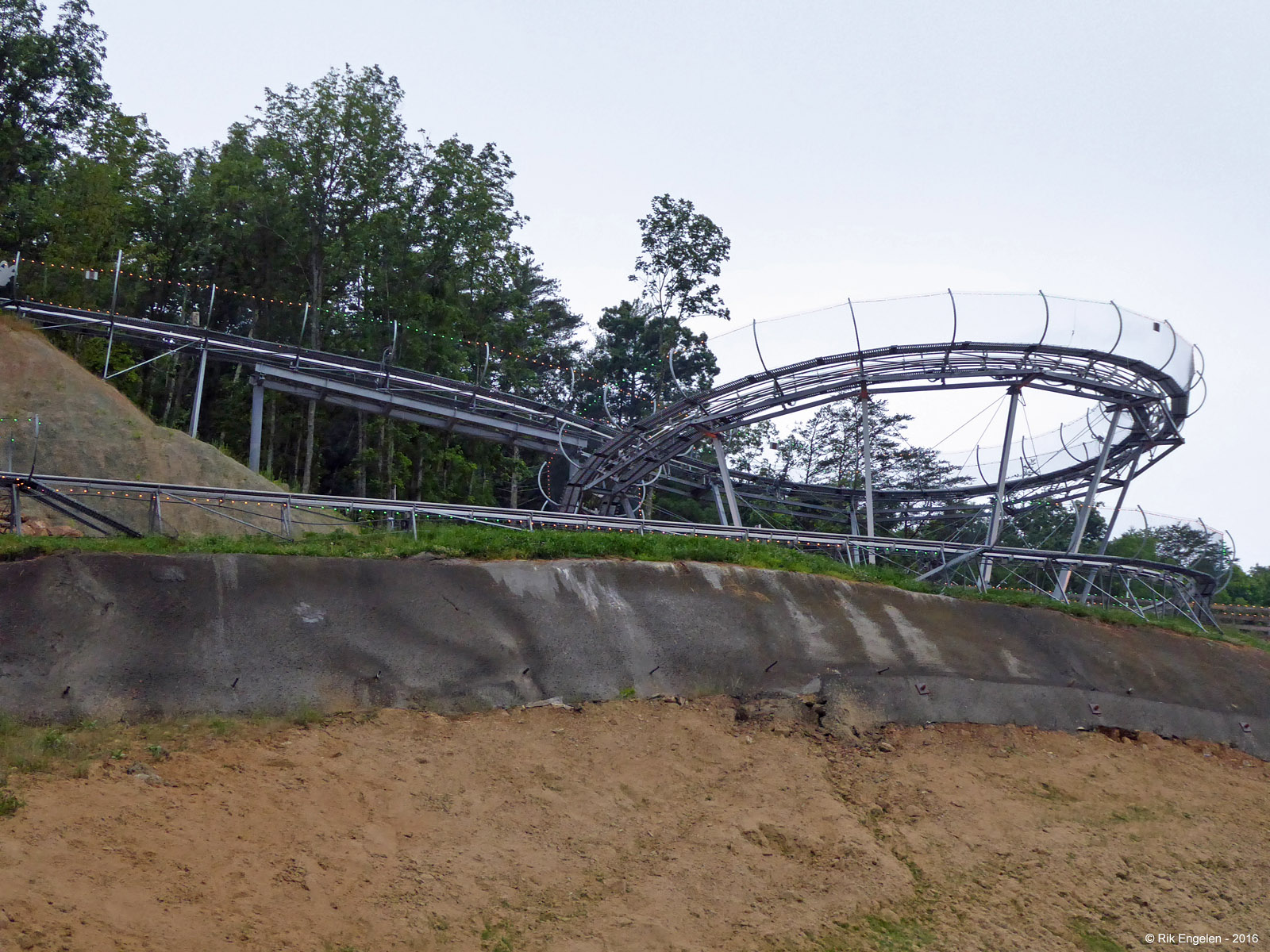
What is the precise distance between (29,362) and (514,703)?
15.0 metres

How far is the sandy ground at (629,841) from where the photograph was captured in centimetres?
993

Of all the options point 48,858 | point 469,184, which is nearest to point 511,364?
point 469,184

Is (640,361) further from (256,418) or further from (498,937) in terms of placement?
(498,937)

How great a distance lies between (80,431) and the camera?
2214cm

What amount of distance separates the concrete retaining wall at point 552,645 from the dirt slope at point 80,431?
362 inches

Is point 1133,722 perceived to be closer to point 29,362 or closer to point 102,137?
point 29,362

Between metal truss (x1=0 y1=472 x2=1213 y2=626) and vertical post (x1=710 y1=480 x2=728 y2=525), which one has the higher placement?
vertical post (x1=710 y1=480 x2=728 y2=525)

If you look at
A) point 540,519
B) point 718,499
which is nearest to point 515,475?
point 718,499

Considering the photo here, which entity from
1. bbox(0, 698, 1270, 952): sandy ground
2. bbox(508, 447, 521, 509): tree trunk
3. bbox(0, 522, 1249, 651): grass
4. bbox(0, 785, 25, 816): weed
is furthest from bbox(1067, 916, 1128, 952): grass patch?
bbox(508, 447, 521, 509): tree trunk

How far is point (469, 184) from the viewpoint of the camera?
134 feet

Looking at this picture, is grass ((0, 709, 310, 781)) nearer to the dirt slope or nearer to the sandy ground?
the sandy ground

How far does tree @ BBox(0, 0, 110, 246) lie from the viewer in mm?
34719

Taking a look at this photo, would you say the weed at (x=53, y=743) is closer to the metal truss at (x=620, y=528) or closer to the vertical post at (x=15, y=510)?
the vertical post at (x=15, y=510)

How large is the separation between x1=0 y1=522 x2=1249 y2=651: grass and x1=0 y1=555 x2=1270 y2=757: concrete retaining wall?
35cm
